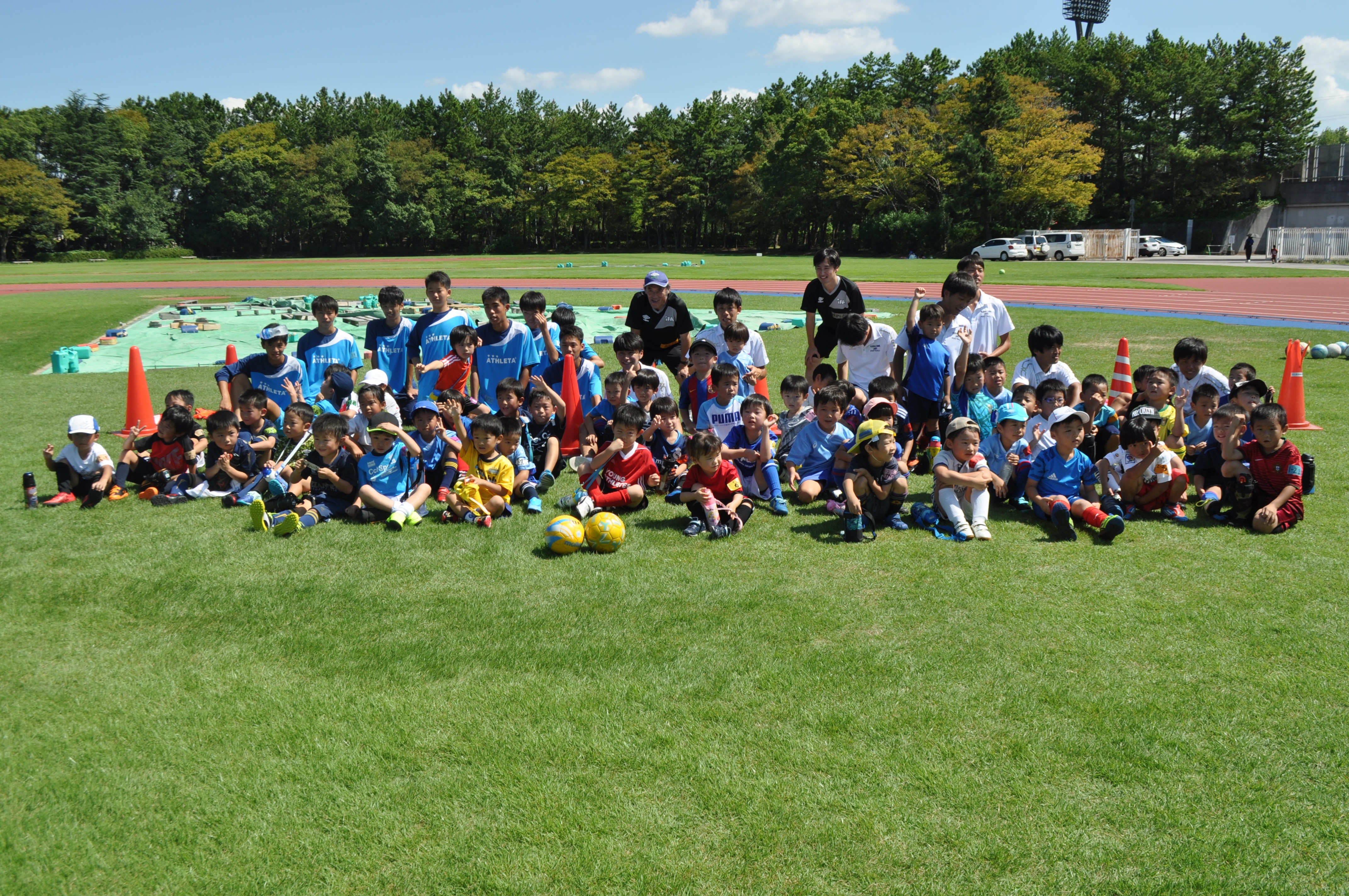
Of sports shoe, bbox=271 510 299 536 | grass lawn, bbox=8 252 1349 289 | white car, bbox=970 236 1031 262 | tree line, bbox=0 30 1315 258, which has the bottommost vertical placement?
sports shoe, bbox=271 510 299 536

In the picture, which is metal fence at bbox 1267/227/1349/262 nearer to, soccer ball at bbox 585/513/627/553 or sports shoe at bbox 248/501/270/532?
soccer ball at bbox 585/513/627/553

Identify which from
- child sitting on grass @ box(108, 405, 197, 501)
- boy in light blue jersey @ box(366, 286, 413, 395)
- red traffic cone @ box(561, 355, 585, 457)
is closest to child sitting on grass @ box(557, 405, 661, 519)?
red traffic cone @ box(561, 355, 585, 457)

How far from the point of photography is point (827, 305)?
9.22 meters

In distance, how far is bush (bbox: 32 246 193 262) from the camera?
2451 inches

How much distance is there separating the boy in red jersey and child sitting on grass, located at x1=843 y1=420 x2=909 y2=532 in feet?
8.84

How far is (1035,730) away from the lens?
165 inches

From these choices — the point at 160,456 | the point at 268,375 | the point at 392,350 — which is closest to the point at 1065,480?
the point at 392,350

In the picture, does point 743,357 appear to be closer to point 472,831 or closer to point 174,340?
point 472,831

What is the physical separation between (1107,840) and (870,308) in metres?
20.5

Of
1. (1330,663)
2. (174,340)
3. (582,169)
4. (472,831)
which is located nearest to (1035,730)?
(1330,663)

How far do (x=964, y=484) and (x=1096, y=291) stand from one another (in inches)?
919

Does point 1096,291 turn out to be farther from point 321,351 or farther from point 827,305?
point 321,351

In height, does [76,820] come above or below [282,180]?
below

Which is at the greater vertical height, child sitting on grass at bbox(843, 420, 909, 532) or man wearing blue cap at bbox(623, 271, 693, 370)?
man wearing blue cap at bbox(623, 271, 693, 370)
